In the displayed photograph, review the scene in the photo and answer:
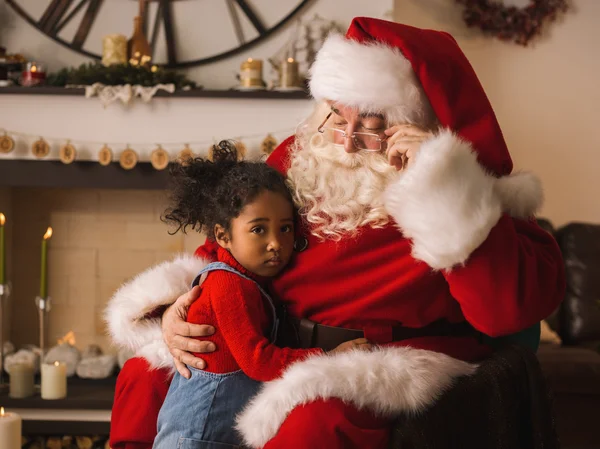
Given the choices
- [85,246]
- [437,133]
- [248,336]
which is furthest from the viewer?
[85,246]

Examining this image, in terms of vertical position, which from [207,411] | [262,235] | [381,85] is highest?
[381,85]

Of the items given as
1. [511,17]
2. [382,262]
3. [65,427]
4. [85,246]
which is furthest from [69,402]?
[511,17]

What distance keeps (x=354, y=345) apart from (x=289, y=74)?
181 centimetres

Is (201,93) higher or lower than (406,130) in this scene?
lower

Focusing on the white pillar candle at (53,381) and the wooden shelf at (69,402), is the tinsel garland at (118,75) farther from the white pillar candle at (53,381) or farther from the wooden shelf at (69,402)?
the wooden shelf at (69,402)

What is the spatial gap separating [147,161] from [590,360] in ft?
6.36

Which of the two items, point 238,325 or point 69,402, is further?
point 69,402

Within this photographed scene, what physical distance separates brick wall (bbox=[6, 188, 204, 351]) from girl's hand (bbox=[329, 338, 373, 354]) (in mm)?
2112

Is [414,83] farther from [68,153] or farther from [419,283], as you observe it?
[68,153]

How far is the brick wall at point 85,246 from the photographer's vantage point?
355 cm

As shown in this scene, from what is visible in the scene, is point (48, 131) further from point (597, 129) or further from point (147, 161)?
point (597, 129)

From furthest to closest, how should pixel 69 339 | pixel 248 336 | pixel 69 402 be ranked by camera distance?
pixel 69 339, pixel 69 402, pixel 248 336

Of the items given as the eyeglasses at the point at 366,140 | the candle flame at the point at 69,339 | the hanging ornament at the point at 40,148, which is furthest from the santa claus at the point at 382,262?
the candle flame at the point at 69,339

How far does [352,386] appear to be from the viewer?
130 cm
